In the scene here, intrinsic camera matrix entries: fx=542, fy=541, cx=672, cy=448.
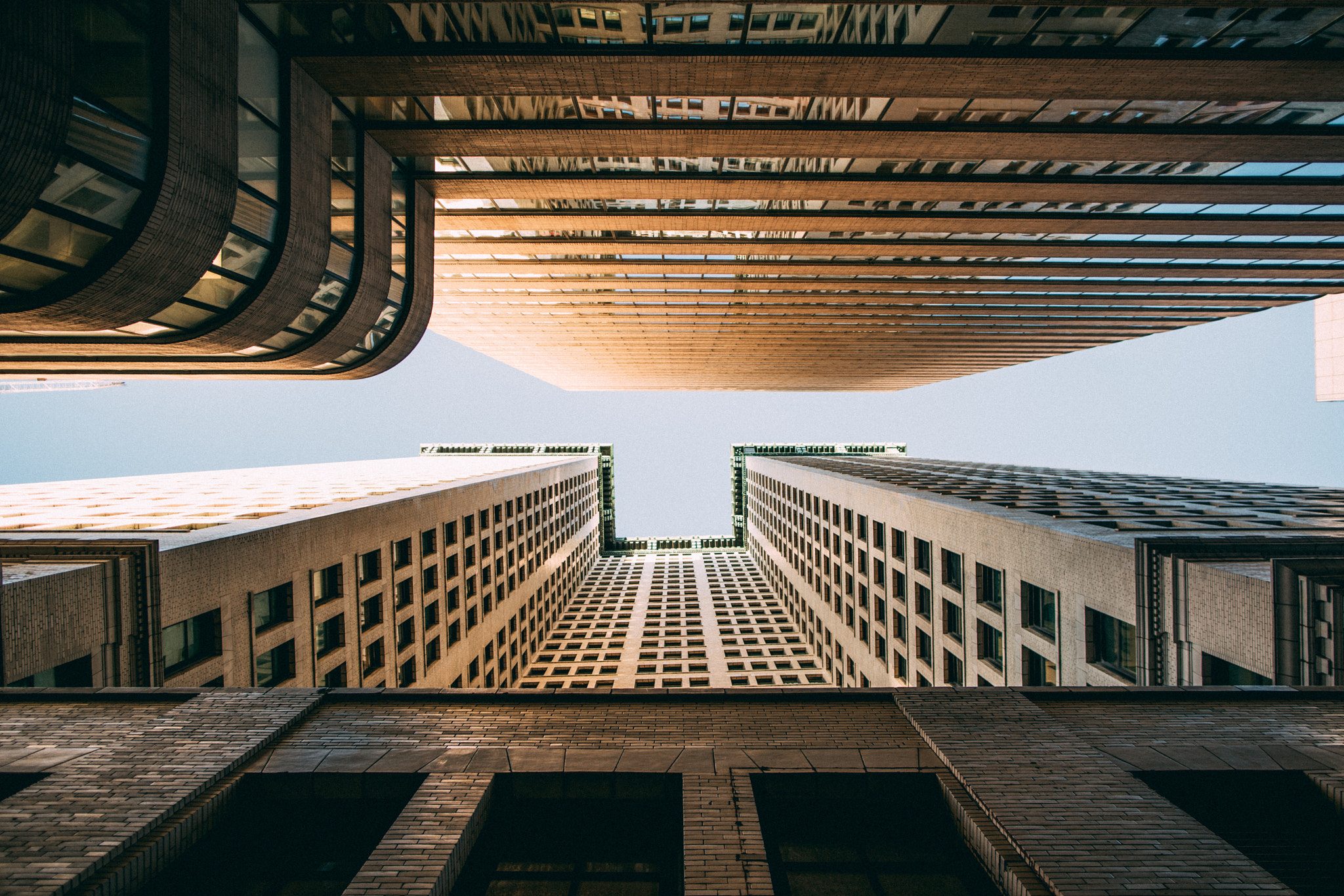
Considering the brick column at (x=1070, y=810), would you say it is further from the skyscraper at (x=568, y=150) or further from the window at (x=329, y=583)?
the window at (x=329, y=583)

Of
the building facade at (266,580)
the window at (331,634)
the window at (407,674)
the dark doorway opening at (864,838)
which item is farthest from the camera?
the window at (407,674)

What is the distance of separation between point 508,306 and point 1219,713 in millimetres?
42573

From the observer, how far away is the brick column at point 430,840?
6309mm

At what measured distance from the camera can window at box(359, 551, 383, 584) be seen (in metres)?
22.2

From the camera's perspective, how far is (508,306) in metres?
42.2

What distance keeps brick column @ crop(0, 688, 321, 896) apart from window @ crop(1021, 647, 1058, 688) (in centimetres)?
2161

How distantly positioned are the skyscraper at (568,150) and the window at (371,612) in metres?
9.56

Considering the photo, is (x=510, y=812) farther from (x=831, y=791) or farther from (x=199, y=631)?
(x=199, y=631)

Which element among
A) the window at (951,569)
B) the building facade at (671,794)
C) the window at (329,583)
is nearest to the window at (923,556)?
the window at (951,569)

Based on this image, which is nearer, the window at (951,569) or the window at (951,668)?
the window at (951,668)

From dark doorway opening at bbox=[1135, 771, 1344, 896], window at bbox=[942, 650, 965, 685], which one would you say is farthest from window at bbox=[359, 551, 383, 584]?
window at bbox=[942, 650, 965, 685]

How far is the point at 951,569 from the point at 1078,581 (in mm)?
7806

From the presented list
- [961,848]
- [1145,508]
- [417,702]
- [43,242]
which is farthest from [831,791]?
[1145,508]

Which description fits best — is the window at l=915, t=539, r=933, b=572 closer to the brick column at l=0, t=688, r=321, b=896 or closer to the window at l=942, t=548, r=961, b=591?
the window at l=942, t=548, r=961, b=591
